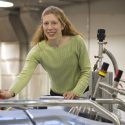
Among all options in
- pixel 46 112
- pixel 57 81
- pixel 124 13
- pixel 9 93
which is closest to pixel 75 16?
pixel 124 13

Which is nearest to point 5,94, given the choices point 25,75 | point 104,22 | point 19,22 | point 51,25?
point 25,75

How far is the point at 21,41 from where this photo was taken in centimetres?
771

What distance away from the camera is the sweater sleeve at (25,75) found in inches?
83.9

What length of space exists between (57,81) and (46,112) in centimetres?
121

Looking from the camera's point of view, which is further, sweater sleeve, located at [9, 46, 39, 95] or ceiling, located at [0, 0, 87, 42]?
ceiling, located at [0, 0, 87, 42]

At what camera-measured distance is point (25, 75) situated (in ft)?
7.61

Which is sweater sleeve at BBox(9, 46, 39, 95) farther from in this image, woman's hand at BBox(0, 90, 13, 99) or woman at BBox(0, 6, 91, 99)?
woman's hand at BBox(0, 90, 13, 99)

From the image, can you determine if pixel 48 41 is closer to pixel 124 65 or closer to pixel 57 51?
pixel 57 51

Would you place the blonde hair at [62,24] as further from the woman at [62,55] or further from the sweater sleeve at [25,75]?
the sweater sleeve at [25,75]

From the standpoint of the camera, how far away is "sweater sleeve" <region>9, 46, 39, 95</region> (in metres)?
2.13

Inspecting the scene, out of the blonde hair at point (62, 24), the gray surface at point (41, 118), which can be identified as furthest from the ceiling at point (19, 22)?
the gray surface at point (41, 118)

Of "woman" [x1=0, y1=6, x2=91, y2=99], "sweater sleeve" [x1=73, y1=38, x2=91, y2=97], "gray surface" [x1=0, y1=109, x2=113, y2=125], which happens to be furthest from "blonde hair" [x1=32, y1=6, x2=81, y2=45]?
"gray surface" [x1=0, y1=109, x2=113, y2=125]

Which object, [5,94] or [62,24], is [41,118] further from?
[62,24]

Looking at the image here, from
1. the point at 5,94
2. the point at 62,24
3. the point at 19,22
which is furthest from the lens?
the point at 19,22
